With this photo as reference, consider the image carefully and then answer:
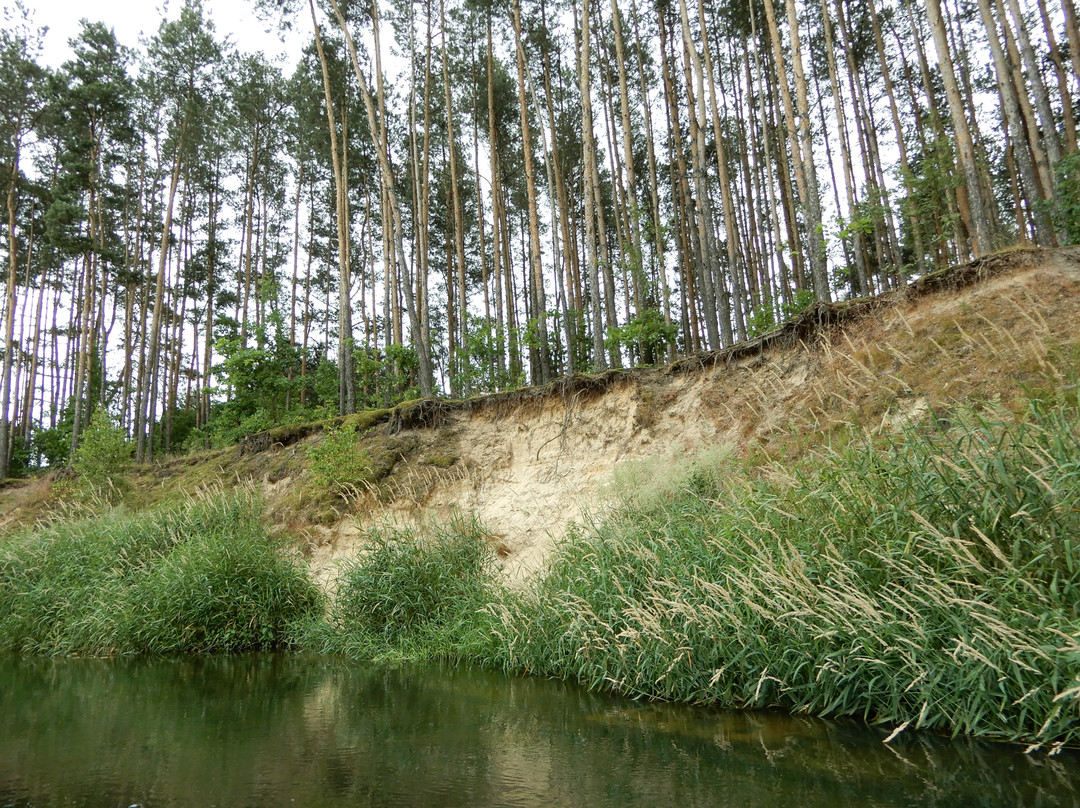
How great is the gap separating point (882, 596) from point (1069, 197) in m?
10.2

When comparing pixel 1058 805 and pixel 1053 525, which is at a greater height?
pixel 1053 525

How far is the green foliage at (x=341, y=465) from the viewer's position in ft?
38.6

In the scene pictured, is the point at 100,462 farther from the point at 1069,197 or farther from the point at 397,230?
the point at 1069,197

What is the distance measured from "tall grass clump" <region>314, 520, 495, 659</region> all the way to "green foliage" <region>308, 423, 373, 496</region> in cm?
320

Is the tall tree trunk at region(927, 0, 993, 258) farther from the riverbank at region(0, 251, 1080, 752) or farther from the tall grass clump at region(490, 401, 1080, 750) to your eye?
the tall grass clump at region(490, 401, 1080, 750)

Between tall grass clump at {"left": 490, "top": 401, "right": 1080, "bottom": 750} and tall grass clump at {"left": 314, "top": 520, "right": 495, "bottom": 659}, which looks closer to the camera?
tall grass clump at {"left": 490, "top": 401, "right": 1080, "bottom": 750}

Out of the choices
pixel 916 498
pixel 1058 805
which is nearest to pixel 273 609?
pixel 916 498

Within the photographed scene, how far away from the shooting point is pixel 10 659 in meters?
8.78

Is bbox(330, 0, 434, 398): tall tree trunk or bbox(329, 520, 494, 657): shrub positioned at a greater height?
bbox(330, 0, 434, 398): tall tree trunk

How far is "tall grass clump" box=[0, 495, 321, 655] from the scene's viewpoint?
27.6 feet

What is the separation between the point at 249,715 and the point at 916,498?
485cm

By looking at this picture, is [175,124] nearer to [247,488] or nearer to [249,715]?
[247,488]

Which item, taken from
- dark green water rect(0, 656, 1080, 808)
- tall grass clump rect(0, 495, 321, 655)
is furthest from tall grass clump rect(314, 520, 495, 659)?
dark green water rect(0, 656, 1080, 808)

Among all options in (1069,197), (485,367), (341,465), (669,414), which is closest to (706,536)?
(669,414)
